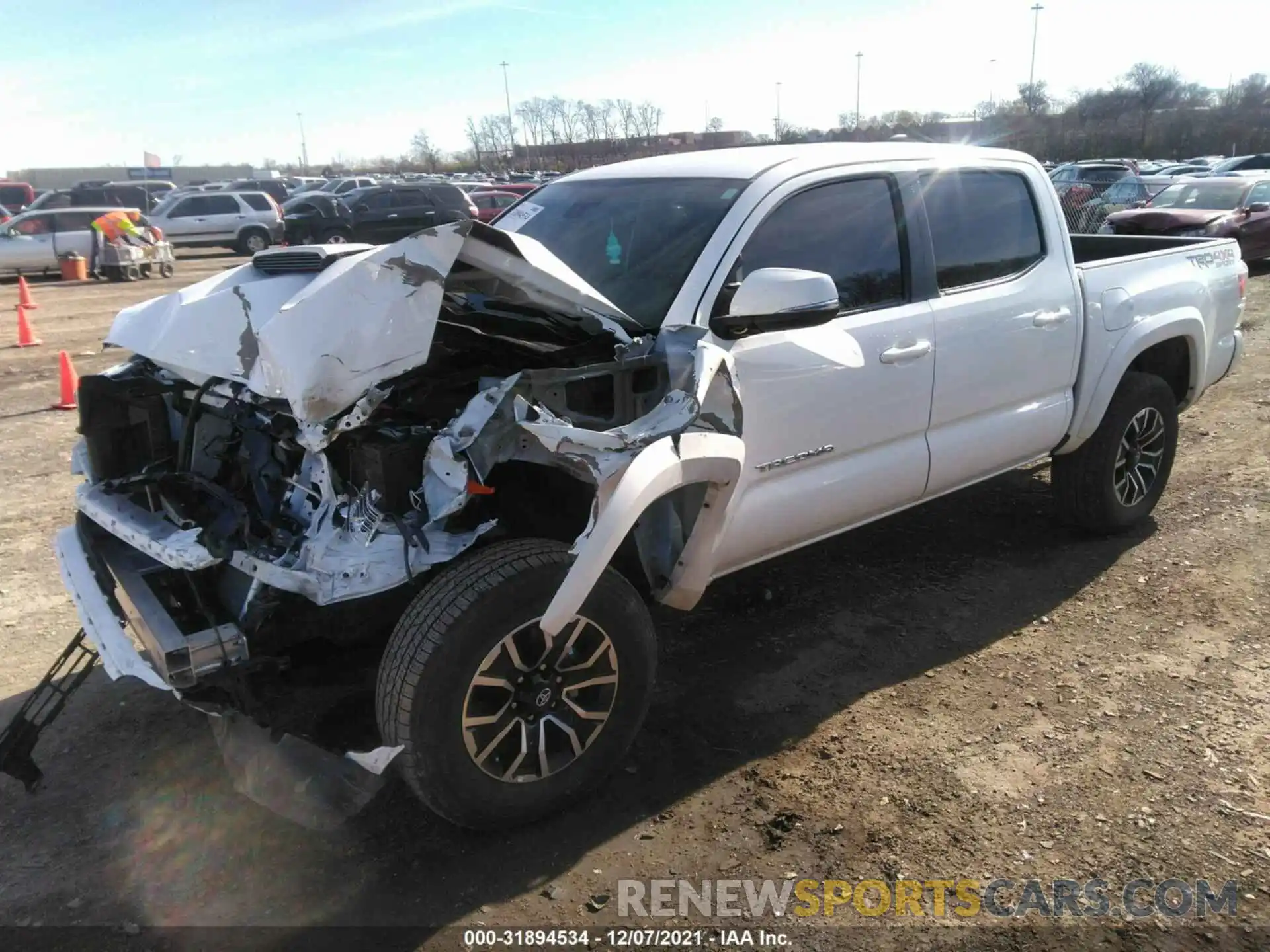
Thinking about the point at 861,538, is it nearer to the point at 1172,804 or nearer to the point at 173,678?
the point at 1172,804

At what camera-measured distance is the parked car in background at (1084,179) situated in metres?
20.1

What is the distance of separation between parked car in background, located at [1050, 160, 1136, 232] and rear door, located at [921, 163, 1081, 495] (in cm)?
1578

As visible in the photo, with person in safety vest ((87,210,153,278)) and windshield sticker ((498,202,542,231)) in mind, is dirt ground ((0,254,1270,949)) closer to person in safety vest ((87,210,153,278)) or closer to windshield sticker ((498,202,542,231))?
windshield sticker ((498,202,542,231))

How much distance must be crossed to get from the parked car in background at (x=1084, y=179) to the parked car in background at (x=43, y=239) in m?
20.2

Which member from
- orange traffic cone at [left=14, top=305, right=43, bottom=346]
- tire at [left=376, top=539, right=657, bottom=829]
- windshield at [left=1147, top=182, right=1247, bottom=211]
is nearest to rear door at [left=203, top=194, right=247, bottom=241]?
orange traffic cone at [left=14, top=305, right=43, bottom=346]

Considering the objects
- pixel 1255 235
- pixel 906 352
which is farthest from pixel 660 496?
pixel 1255 235

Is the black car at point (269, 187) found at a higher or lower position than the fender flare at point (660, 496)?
higher

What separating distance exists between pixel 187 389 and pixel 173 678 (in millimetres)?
1192

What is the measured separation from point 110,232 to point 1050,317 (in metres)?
20.1

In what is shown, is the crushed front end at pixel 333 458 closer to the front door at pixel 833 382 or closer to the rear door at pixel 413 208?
the front door at pixel 833 382

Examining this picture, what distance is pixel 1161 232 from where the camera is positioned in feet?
46.1

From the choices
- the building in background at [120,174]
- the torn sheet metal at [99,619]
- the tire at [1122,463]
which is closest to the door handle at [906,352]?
the tire at [1122,463]

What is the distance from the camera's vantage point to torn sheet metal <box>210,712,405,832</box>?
265 cm

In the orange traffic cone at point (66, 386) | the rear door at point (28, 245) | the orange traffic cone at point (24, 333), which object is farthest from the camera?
the rear door at point (28, 245)
